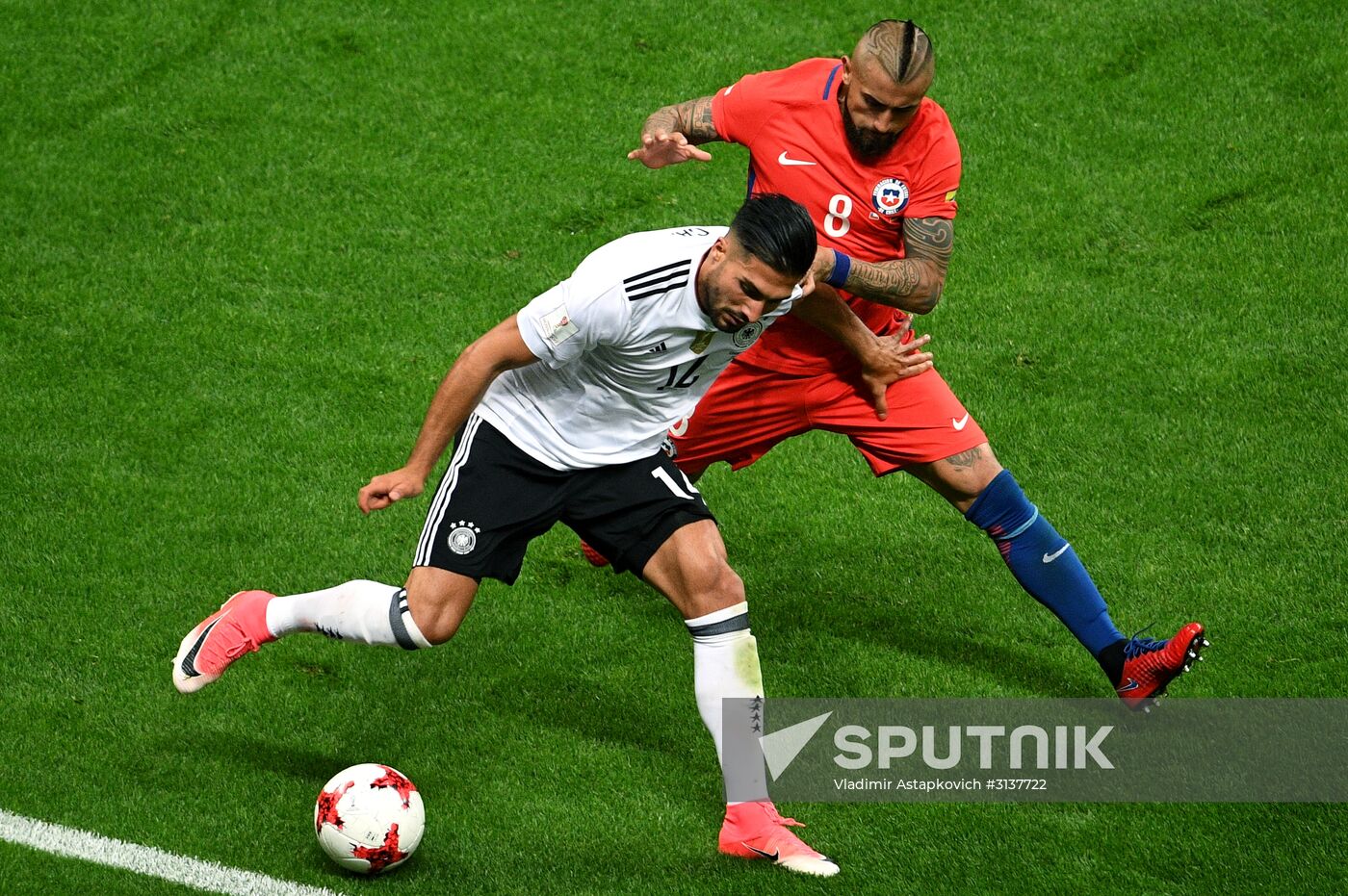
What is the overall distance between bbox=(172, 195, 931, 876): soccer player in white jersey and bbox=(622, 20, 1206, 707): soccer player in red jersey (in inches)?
26.1

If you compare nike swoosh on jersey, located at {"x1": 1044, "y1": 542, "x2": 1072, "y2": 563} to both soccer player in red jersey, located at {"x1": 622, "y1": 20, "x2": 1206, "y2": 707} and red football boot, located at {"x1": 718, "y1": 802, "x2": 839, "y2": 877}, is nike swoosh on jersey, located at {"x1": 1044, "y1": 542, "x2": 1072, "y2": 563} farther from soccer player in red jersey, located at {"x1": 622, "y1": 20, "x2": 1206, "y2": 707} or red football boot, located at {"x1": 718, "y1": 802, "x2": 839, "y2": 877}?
red football boot, located at {"x1": 718, "y1": 802, "x2": 839, "y2": 877}

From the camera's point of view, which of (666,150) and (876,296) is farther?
(666,150)

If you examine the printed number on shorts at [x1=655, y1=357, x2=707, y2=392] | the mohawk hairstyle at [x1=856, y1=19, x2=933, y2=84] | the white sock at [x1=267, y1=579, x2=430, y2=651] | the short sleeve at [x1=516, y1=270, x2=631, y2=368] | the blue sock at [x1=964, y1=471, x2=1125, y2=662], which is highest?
the mohawk hairstyle at [x1=856, y1=19, x2=933, y2=84]

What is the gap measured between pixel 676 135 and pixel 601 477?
1570 mm

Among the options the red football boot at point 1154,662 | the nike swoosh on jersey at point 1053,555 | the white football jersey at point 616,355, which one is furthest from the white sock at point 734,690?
the red football boot at point 1154,662

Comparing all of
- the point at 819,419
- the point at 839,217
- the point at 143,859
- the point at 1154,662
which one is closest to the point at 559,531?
the point at 819,419

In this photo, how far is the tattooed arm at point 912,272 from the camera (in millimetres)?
5830

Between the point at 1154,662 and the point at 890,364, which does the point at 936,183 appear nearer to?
the point at 890,364

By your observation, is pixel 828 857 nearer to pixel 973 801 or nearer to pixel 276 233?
pixel 973 801

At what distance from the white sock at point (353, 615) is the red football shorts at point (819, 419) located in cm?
154

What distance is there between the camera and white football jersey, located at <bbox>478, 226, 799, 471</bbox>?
199 inches

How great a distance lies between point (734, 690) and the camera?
213 inches

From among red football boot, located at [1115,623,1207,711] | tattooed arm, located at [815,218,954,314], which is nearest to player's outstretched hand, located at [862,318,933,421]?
tattooed arm, located at [815,218,954,314]

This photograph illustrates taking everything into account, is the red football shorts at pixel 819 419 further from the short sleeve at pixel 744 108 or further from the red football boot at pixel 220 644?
the red football boot at pixel 220 644
